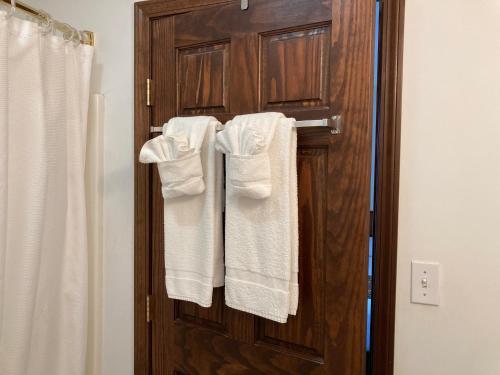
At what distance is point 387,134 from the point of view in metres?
1.08

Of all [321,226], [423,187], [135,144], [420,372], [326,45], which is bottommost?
[420,372]

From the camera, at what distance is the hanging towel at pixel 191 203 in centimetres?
104

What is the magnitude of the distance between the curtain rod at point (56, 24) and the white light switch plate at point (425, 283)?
4.60ft

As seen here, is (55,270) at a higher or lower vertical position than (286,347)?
higher

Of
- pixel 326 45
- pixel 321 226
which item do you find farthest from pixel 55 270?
pixel 326 45

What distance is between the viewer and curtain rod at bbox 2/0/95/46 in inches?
44.3

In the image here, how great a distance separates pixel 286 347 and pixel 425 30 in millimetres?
1062

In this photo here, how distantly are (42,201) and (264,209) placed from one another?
2.50 ft

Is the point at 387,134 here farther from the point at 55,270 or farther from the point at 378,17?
the point at 55,270

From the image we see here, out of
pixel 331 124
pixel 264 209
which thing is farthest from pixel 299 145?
pixel 264 209

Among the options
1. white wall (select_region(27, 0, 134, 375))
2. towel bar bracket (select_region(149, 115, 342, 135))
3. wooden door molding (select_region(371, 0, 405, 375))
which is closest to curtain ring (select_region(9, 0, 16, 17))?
white wall (select_region(27, 0, 134, 375))

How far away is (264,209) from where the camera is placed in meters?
0.99

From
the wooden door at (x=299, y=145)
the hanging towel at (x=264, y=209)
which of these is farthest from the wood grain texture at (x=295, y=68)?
the hanging towel at (x=264, y=209)

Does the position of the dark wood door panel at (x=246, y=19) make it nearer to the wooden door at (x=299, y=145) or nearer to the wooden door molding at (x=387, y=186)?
the wooden door at (x=299, y=145)
